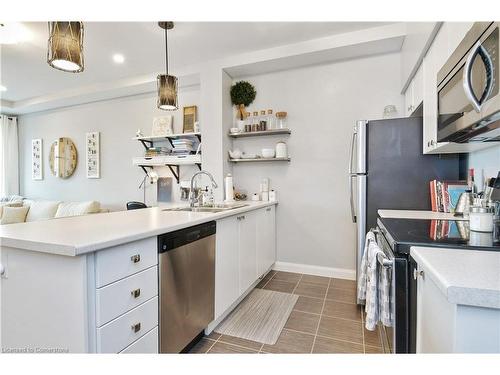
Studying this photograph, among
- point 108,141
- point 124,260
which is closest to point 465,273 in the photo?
point 124,260

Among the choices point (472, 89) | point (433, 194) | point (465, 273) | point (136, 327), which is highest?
point (472, 89)

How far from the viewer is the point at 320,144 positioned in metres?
3.02

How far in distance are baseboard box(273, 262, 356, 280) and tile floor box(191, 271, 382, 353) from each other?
6.8 inches

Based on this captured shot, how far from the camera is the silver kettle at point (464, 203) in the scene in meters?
1.69

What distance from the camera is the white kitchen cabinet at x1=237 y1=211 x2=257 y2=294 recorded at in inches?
89.6

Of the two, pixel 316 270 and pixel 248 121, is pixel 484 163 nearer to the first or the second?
pixel 316 270

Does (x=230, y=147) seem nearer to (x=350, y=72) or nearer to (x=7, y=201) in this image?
(x=350, y=72)

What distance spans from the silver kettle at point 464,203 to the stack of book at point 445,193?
67 mm

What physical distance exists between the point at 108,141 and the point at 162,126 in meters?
1.19

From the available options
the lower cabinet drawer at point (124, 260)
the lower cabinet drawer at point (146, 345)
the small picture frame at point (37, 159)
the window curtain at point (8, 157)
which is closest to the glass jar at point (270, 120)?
the lower cabinet drawer at point (124, 260)

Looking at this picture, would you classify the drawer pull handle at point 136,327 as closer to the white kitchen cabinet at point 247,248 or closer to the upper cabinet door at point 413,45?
the white kitchen cabinet at point 247,248

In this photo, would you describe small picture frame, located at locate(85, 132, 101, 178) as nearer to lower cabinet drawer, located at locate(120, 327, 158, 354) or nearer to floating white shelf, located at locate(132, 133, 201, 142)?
floating white shelf, located at locate(132, 133, 201, 142)

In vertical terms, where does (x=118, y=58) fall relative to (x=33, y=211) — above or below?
above
